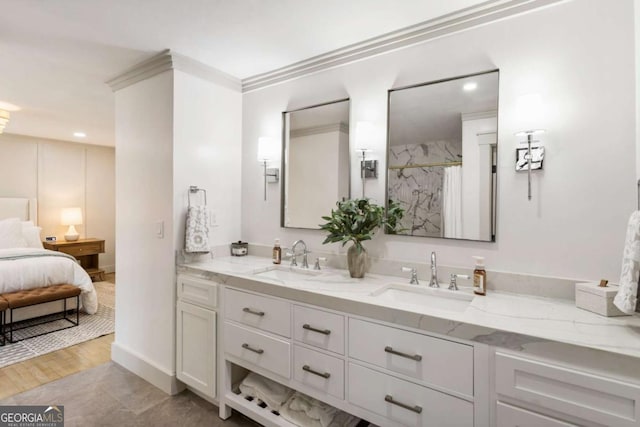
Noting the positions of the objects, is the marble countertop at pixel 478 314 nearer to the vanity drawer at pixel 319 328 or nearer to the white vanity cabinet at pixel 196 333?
the vanity drawer at pixel 319 328

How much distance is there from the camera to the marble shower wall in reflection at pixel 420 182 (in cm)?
193

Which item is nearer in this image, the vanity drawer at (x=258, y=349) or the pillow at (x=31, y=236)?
the vanity drawer at (x=258, y=349)

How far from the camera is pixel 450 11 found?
180 cm

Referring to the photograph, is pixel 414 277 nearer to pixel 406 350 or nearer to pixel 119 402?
pixel 406 350

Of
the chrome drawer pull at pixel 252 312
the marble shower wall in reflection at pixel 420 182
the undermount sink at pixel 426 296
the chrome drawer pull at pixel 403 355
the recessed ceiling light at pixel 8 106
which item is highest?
the recessed ceiling light at pixel 8 106

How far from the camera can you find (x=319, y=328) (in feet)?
5.47

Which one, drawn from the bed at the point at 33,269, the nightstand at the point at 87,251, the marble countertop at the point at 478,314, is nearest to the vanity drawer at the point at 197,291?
the marble countertop at the point at 478,314

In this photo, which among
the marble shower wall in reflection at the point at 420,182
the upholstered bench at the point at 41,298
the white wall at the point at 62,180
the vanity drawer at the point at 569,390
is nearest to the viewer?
the vanity drawer at the point at 569,390

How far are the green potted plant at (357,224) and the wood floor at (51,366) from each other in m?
2.36

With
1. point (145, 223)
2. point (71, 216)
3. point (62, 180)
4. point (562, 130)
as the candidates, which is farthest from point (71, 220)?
point (562, 130)

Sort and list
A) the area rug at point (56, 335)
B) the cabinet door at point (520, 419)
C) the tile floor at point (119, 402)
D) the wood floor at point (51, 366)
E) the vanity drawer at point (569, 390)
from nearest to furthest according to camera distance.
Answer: the vanity drawer at point (569, 390)
the cabinet door at point (520, 419)
the tile floor at point (119, 402)
the wood floor at point (51, 366)
the area rug at point (56, 335)

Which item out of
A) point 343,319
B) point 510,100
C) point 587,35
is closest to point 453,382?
point 343,319

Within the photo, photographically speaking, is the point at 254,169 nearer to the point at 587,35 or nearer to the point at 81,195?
the point at 587,35

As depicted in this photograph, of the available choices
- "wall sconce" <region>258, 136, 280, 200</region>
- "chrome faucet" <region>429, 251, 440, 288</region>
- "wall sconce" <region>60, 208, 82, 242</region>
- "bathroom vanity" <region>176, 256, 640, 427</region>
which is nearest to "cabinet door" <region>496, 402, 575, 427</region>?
"bathroom vanity" <region>176, 256, 640, 427</region>
